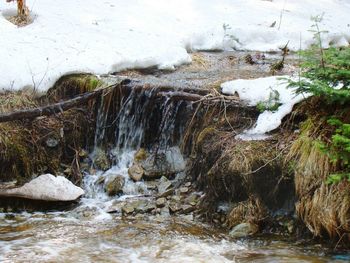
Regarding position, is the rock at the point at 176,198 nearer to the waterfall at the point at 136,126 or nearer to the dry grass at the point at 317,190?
the waterfall at the point at 136,126

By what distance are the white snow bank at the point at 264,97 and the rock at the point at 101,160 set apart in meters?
2.02

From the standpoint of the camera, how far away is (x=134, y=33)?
9055 mm

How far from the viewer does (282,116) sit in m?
5.45

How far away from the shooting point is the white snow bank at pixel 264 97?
215 inches

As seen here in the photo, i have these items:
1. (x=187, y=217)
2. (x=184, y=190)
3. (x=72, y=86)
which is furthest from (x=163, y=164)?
(x=72, y=86)

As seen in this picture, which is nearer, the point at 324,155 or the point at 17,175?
the point at 324,155

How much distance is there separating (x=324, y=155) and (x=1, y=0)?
8135 millimetres

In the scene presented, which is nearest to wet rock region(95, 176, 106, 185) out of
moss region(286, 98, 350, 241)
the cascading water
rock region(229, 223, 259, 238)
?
the cascading water

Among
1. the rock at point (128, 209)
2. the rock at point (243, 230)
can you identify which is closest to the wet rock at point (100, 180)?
the rock at point (128, 209)

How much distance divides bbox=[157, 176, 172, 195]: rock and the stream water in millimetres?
158

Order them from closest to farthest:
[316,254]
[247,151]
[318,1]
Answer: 1. [316,254]
2. [247,151]
3. [318,1]

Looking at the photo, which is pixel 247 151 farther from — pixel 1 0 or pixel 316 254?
pixel 1 0

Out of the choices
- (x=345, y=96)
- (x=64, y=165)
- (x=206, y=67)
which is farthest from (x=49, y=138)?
(x=345, y=96)

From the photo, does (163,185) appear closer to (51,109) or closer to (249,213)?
(249,213)
